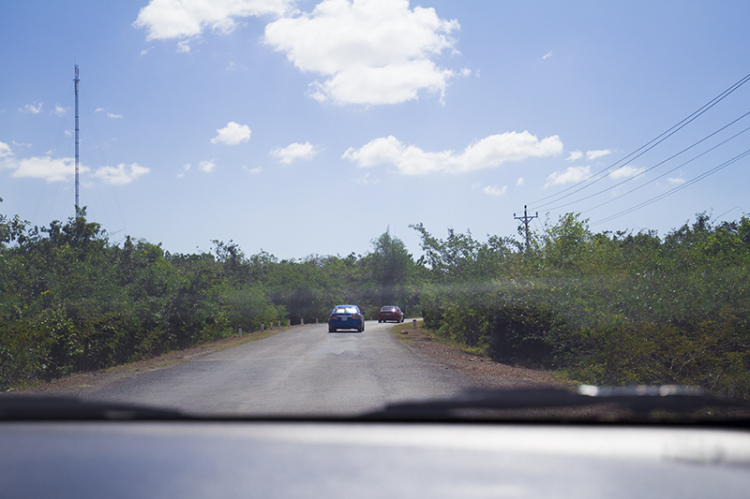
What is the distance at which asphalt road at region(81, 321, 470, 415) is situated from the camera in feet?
24.9

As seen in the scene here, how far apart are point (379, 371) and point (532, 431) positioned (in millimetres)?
9736

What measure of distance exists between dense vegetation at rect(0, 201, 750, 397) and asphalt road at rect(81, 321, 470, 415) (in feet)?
10.6

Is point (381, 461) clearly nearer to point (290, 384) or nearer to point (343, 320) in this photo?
point (290, 384)

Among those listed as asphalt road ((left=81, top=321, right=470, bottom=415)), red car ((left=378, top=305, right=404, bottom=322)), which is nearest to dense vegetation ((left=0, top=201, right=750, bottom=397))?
asphalt road ((left=81, top=321, right=470, bottom=415))

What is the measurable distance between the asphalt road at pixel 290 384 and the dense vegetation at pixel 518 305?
3233 millimetres

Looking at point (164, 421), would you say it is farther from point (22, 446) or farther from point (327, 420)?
point (327, 420)

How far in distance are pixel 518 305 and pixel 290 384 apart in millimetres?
9868

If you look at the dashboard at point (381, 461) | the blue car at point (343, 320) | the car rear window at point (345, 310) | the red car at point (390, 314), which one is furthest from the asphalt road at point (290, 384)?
the red car at point (390, 314)

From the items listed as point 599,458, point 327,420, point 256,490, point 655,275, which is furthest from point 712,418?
point 655,275

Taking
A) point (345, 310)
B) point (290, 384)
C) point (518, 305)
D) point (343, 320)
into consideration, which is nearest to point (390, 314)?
point (345, 310)

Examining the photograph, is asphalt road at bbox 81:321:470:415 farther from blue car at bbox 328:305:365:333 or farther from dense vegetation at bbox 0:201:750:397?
blue car at bbox 328:305:365:333

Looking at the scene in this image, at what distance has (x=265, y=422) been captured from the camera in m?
2.81

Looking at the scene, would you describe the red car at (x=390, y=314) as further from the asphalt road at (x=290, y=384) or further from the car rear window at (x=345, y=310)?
the asphalt road at (x=290, y=384)

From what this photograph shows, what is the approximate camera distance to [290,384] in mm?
9867
